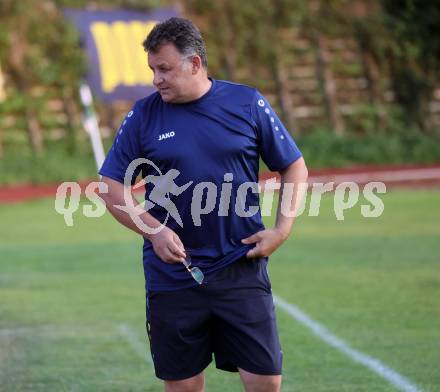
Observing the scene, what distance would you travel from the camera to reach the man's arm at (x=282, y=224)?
200 inches

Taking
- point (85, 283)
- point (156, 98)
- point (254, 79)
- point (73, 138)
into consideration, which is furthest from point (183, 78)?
point (254, 79)

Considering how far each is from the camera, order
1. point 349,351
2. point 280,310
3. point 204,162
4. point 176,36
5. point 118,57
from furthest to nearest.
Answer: point 118,57 → point 280,310 → point 349,351 → point 204,162 → point 176,36

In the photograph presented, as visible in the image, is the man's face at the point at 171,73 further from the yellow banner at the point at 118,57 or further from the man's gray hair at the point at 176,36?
the yellow banner at the point at 118,57

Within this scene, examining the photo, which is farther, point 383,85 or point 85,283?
point 383,85

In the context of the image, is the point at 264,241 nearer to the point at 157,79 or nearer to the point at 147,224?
the point at 147,224

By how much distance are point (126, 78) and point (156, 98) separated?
71.2 feet

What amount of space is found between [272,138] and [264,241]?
0.45m

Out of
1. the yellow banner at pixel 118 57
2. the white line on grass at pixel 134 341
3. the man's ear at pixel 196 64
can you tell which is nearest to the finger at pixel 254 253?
A: the man's ear at pixel 196 64

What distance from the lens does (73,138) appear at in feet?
89.9

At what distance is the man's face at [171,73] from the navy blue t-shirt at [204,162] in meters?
0.09

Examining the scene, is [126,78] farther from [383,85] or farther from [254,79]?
[383,85]

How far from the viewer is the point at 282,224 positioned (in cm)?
515

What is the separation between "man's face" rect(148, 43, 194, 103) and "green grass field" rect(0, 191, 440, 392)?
2858 mm

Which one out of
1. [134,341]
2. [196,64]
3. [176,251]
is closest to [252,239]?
[176,251]
